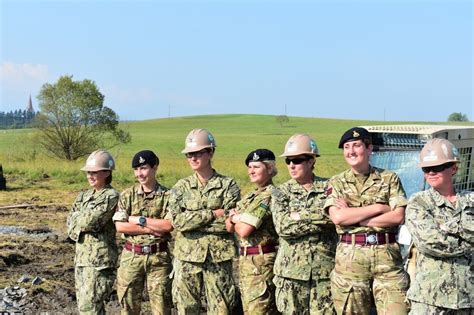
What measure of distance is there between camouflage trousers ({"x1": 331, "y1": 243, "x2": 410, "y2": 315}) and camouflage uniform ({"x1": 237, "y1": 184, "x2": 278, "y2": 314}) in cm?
84

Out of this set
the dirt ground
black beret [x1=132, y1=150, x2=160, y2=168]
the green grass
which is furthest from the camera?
the green grass

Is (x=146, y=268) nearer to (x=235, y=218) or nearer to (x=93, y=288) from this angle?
(x=93, y=288)

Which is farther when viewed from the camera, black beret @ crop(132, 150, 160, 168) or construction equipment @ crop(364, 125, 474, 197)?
construction equipment @ crop(364, 125, 474, 197)

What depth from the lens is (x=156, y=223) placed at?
21.2 feet

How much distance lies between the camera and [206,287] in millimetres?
6211

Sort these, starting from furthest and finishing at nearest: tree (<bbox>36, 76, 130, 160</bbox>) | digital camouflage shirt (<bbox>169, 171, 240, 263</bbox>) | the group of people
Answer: tree (<bbox>36, 76, 130, 160</bbox>) → digital camouflage shirt (<bbox>169, 171, 240, 263</bbox>) → the group of people

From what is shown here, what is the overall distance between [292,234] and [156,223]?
1602 millimetres

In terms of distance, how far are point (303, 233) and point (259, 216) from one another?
19.7 inches

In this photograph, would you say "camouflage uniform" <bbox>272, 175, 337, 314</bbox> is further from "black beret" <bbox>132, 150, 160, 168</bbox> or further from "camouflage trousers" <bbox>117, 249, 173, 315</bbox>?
"black beret" <bbox>132, 150, 160, 168</bbox>

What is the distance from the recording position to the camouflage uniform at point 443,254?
4.54 meters

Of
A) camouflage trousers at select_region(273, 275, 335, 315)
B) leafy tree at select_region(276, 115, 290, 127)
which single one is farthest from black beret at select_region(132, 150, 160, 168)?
leafy tree at select_region(276, 115, 290, 127)

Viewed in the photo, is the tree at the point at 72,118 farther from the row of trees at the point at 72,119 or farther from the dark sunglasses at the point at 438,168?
the dark sunglasses at the point at 438,168

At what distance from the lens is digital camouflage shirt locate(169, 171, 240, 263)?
6.15 metres

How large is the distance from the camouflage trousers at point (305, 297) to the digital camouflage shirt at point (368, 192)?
601 millimetres
